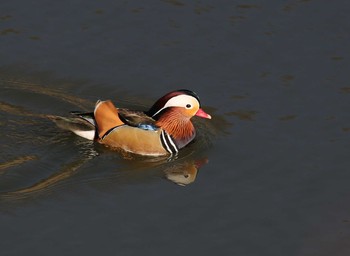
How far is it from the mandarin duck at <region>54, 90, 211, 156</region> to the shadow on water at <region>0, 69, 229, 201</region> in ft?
0.53

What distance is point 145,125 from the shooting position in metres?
16.7

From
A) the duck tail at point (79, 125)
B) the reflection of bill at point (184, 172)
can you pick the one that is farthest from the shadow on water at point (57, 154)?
the duck tail at point (79, 125)

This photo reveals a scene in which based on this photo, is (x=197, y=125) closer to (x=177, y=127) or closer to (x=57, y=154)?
(x=177, y=127)

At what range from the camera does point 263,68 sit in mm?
18266

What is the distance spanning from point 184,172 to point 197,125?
2132 millimetres

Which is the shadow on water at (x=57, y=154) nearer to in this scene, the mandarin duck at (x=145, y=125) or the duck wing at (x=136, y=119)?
the mandarin duck at (x=145, y=125)

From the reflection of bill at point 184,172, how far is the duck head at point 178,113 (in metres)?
0.79

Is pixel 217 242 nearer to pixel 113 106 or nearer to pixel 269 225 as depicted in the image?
pixel 269 225

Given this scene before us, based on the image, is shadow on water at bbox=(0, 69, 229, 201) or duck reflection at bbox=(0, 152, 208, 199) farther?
shadow on water at bbox=(0, 69, 229, 201)

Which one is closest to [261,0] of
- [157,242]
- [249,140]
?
[249,140]

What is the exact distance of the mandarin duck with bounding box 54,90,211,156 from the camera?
1647 cm

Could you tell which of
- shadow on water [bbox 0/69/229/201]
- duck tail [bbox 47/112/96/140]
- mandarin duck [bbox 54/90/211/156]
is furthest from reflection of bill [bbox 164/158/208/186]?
duck tail [bbox 47/112/96/140]

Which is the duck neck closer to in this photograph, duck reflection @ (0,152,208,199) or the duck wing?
the duck wing

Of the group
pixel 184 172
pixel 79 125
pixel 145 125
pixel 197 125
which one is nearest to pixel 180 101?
pixel 145 125
